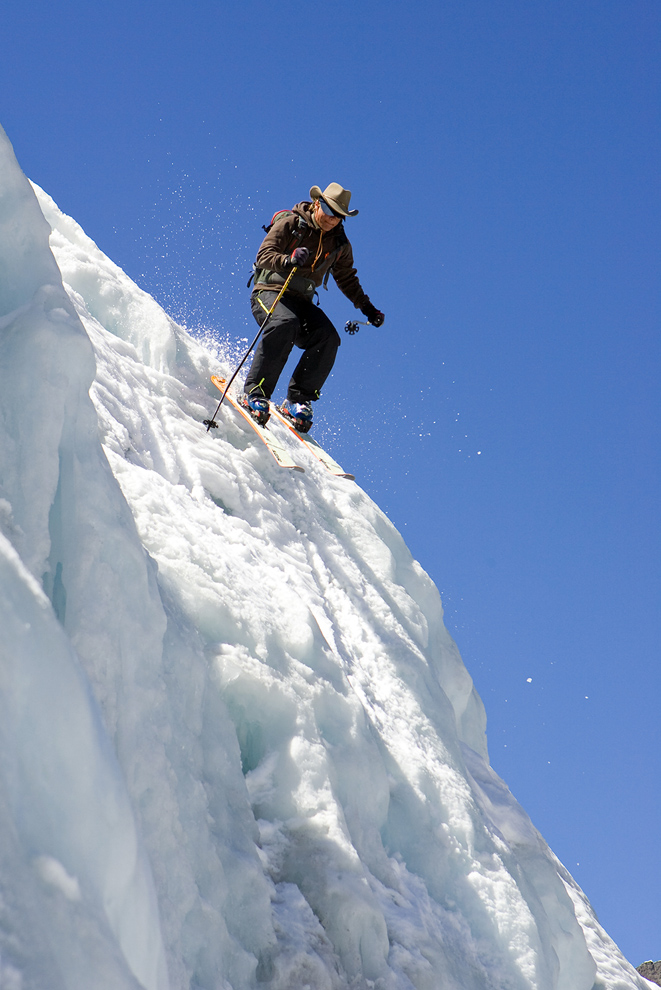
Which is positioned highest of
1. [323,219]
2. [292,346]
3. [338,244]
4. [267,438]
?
[338,244]

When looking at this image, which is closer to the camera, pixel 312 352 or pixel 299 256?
pixel 299 256

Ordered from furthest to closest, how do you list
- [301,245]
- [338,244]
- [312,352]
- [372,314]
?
[372,314] < [312,352] < [338,244] < [301,245]

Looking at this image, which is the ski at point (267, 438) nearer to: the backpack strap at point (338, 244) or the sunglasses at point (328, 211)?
the backpack strap at point (338, 244)

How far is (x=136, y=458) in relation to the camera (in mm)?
6215

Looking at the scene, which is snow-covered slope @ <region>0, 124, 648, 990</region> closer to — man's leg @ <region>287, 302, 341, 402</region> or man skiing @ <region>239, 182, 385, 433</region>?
man skiing @ <region>239, 182, 385, 433</region>

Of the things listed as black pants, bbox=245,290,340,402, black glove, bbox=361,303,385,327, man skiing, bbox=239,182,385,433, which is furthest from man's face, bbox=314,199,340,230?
black glove, bbox=361,303,385,327

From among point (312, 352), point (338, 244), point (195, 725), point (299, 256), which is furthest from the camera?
point (312, 352)

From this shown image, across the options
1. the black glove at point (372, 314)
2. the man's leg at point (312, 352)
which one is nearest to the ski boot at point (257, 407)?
the man's leg at point (312, 352)

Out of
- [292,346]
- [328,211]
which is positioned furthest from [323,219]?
[292,346]

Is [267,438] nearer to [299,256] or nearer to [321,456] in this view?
[321,456]

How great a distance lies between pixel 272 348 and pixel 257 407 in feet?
1.93

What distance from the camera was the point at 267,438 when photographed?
8250 mm

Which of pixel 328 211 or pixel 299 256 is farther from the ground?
pixel 328 211

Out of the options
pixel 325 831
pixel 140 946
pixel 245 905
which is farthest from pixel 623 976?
pixel 140 946
